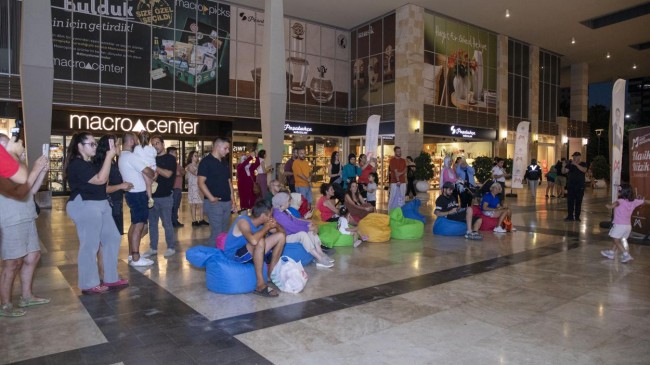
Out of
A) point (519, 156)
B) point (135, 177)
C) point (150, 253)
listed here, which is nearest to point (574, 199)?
point (519, 156)

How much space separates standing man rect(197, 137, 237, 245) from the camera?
232 inches

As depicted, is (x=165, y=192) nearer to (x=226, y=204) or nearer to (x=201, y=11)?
(x=226, y=204)

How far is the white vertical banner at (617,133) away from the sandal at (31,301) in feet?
31.4

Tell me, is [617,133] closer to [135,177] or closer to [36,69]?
[135,177]

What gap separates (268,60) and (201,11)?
27.5ft

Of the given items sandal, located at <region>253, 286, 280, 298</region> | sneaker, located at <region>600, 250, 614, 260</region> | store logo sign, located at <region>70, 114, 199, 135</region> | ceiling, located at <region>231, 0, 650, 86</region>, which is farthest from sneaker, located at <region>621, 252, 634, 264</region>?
ceiling, located at <region>231, 0, 650, 86</region>

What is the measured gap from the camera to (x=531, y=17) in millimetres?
21203

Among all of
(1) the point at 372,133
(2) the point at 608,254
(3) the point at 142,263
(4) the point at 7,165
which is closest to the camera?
(4) the point at 7,165

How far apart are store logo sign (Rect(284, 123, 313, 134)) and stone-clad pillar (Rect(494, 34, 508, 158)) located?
999 cm

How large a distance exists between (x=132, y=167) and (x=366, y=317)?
333 cm

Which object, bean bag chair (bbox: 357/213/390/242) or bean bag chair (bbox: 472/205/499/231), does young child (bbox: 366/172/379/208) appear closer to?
bean bag chair (bbox: 472/205/499/231)

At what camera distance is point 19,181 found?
3.63 meters

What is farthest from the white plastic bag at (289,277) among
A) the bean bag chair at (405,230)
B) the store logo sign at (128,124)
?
the store logo sign at (128,124)

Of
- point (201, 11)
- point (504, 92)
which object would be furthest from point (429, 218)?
point (504, 92)
